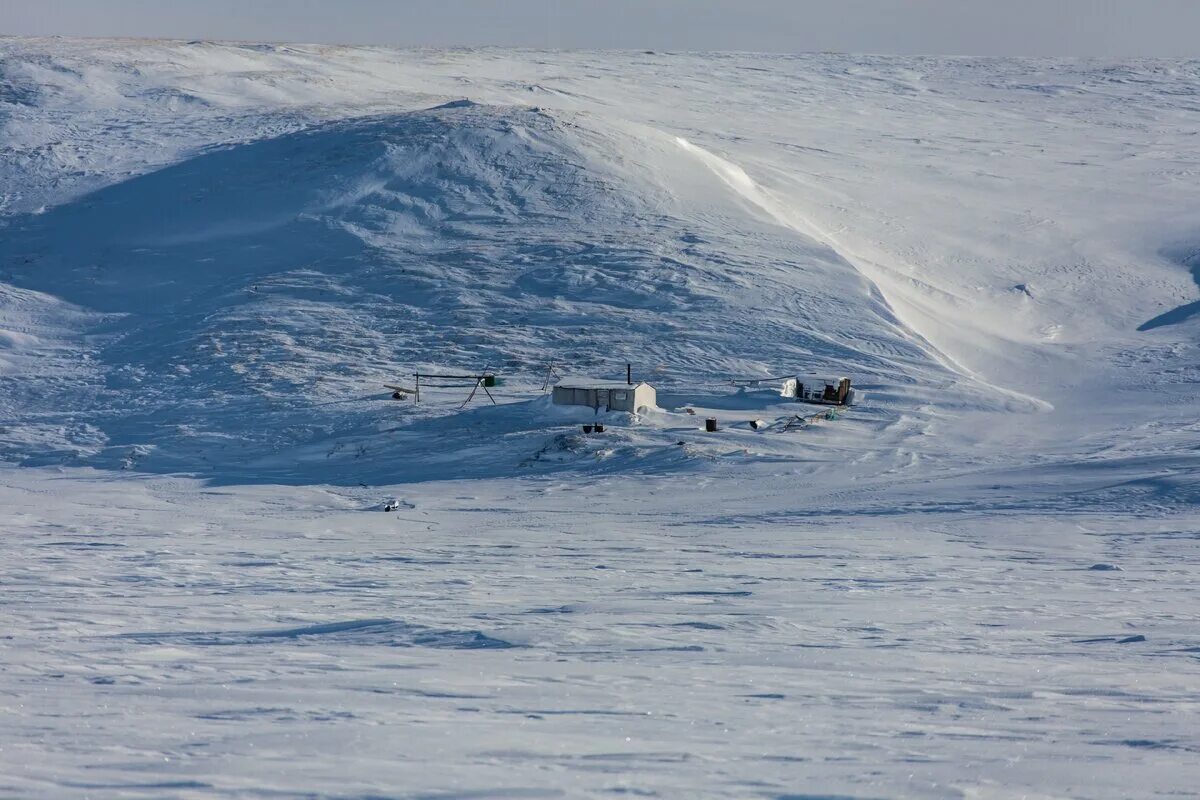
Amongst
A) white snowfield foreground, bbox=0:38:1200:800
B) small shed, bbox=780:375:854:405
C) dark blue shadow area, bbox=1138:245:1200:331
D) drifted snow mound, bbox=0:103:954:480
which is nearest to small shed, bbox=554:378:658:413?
white snowfield foreground, bbox=0:38:1200:800

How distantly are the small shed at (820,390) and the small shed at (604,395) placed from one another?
331cm

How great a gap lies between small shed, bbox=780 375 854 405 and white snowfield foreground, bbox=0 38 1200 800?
45 centimetres

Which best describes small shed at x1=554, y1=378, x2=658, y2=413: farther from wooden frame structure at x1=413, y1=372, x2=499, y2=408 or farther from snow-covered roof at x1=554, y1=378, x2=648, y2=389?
wooden frame structure at x1=413, y1=372, x2=499, y2=408

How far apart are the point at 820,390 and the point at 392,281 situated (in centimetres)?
1009

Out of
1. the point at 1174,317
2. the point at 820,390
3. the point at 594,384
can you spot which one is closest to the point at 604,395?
the point at 594,384

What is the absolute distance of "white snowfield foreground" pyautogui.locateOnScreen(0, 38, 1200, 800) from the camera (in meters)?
7.09

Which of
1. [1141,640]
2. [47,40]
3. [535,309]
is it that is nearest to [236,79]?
[47,40]

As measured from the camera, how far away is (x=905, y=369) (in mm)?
26312

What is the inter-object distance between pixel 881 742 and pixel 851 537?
9.88 m

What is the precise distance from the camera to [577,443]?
2189 cm

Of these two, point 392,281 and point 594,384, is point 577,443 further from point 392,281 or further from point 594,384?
point 392,281

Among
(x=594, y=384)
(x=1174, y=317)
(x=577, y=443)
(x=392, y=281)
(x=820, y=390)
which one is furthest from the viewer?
(x=1174, y=317)

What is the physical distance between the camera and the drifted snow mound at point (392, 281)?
24.6m

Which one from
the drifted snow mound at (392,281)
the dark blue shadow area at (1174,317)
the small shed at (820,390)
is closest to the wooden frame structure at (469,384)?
the drifted snow mound at (392,281)
